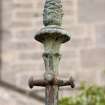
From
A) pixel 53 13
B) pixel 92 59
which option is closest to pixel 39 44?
pixel 92 59

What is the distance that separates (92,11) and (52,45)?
5604 millimetres

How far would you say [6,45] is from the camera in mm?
8117

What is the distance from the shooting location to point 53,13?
2.59m

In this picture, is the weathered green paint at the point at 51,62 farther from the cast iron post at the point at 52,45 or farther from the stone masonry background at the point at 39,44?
the stone masonry background at the point at 39,44

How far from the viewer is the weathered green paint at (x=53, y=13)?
8.52ft

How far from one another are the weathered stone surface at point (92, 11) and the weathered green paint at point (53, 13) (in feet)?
18.2

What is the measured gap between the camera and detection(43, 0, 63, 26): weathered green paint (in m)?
2.60

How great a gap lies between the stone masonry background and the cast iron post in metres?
5.21

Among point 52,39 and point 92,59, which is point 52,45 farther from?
point 92,59

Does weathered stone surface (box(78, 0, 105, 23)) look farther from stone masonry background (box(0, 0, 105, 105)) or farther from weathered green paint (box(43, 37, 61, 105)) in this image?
weathered green paint (box(43, 37, 61, 105))

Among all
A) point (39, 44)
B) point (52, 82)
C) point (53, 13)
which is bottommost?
point (39, 44)

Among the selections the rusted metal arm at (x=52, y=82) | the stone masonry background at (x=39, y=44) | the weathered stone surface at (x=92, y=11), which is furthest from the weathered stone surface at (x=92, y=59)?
the rusted metal arm at (x=52, y=82)

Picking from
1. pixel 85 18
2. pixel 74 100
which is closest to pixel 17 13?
pixel 85 18

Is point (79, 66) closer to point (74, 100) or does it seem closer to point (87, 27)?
point (87, 27)
